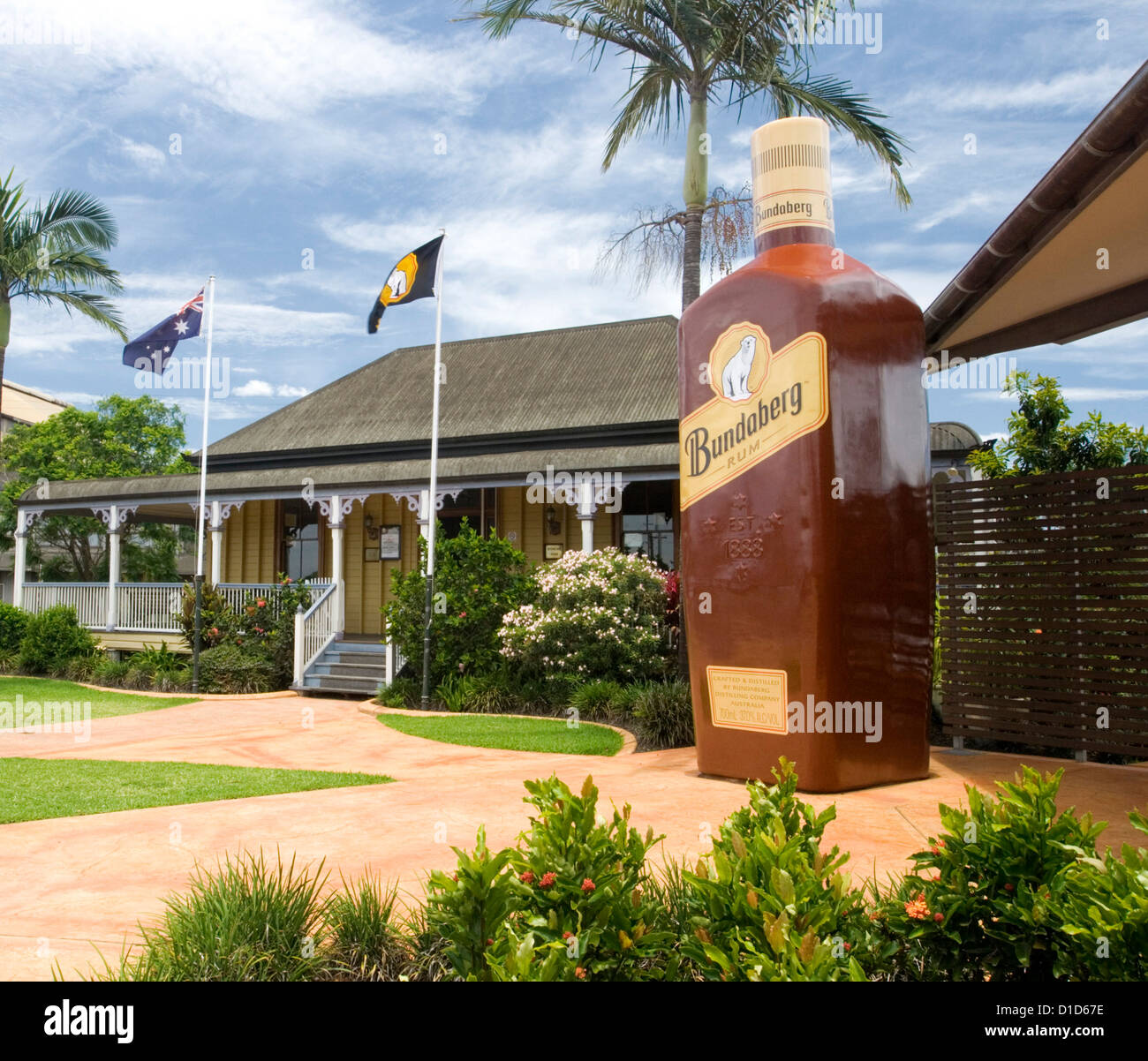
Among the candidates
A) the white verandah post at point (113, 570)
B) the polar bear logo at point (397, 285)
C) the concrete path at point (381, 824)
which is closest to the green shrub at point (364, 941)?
the concrete path at point (381, 824)

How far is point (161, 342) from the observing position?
16719 millimetres

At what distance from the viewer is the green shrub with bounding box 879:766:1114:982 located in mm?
2619

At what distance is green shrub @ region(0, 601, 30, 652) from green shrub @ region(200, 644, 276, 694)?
5.53m

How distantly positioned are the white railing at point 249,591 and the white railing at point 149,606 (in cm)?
87

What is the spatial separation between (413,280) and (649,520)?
6073mm

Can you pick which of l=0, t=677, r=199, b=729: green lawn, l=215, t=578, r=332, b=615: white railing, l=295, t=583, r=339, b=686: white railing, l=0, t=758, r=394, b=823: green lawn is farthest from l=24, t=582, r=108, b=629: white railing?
l=0, t=758, r=394, b=823: green lawn

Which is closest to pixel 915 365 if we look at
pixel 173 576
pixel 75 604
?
pixel 75 604

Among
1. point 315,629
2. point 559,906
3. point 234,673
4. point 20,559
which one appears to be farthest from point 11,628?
point 559,906

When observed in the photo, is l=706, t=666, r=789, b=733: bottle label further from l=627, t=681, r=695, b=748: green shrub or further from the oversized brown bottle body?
l=627, t=681, r=695, b=748: green shrub
